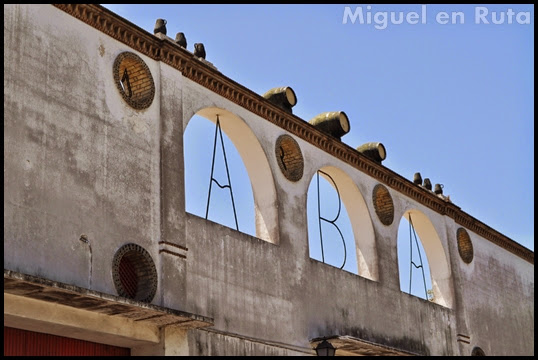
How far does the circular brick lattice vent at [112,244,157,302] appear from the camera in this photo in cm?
1606

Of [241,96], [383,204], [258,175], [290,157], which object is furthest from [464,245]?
[241,96]

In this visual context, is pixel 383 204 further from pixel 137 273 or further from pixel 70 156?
pixel 70 156

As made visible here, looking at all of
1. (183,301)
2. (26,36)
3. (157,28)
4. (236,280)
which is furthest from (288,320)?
(26,36)

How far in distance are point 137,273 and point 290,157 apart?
5.61 m

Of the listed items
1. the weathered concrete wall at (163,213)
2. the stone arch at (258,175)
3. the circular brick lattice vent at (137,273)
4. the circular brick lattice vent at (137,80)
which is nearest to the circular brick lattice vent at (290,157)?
the weathered concrete wall at (163,213)

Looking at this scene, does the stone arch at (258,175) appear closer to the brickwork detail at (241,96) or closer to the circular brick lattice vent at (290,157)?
the brickwork detail at (241,96)

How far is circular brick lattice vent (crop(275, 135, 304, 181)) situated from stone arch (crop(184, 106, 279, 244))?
2.06ft

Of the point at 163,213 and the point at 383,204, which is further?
the point at 383,204

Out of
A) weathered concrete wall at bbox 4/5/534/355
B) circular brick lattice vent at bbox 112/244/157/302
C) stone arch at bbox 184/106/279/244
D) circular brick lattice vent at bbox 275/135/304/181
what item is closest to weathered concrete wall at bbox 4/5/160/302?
weathered concrete wall at bbox 4/5/534/355

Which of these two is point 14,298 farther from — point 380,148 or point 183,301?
point 380,148

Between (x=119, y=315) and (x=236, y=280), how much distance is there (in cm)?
324

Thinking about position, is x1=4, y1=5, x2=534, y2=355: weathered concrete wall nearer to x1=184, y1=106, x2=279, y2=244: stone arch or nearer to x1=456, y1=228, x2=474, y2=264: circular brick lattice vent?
x1=184, y1=106, x2=279, y2=244: stone arch

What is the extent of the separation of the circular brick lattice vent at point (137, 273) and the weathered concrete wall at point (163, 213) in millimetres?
171

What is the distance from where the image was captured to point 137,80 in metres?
17.4
